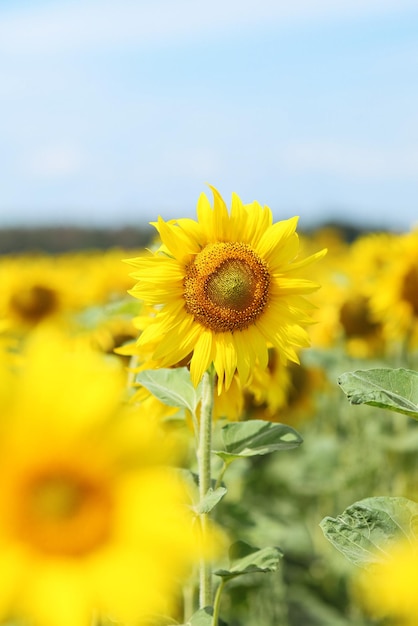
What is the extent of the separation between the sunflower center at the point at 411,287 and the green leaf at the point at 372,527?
9.33ft

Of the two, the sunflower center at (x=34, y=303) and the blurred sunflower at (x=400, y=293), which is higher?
the blurred sunflower at (x=400, y=293)

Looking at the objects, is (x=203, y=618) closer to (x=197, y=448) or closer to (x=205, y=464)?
(x=205, y=464)

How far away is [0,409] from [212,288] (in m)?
1.05

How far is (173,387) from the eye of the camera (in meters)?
1.88

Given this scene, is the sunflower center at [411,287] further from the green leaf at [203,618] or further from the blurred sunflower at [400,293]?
the green leaf at [203,618]

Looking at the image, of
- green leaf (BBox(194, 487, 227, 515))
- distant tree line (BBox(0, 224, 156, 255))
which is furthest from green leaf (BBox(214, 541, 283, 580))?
distant tree line (BBox(0, 224, 156, 255))

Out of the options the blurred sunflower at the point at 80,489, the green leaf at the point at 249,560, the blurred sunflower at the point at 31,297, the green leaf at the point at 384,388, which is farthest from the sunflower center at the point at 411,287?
the blurred sunflower at the point at 80,489

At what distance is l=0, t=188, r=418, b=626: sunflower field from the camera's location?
0.91 meters

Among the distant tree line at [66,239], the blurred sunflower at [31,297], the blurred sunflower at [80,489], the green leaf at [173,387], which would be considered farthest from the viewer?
the distant tree line at [66,239]

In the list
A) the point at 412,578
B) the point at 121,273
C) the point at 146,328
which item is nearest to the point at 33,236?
the point at 121,273

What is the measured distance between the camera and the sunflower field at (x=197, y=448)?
35.8 inches

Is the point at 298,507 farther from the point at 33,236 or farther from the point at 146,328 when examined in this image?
the point at 33,236

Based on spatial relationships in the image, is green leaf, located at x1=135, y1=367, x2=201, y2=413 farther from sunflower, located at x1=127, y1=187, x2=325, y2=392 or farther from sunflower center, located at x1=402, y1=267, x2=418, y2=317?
sunflower center, located at x1=402, y1=267, x2=418, y2=317

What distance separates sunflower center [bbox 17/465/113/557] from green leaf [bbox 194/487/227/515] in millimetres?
556
